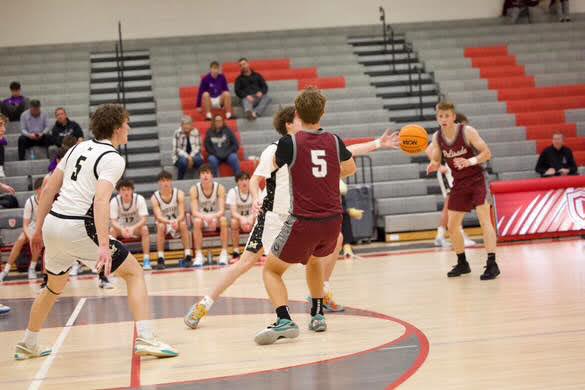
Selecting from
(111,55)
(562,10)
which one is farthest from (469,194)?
(562,10)

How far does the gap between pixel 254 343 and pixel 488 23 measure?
47.5 feet

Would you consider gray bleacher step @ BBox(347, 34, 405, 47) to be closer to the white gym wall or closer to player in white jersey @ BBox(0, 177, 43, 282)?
the white gym wall

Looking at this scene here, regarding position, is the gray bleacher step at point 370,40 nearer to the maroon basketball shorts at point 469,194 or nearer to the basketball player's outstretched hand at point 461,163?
the maroon basketball shorts at point 469,194

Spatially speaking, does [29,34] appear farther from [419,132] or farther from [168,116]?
[419,132]

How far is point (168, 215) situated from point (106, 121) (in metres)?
6.98

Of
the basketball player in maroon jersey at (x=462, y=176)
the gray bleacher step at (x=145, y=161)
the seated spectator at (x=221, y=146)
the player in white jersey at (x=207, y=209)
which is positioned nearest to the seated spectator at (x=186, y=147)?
the seated spectator at (x=221, y=146)

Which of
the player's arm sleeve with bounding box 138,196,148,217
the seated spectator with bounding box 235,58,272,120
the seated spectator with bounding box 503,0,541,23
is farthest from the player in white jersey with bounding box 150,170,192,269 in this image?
the seated spectator with bounding box 503,0,541,23

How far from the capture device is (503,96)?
15906 mm

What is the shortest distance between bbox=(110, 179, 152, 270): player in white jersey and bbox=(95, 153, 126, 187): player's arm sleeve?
6580mm

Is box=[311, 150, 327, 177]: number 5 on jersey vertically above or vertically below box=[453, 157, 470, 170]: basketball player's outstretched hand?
above

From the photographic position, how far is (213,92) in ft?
48.9

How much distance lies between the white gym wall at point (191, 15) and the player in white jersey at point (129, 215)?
6.92m

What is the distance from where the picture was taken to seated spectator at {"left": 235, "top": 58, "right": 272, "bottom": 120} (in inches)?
585

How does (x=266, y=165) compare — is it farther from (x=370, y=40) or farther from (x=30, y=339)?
(x=370, y=40)
